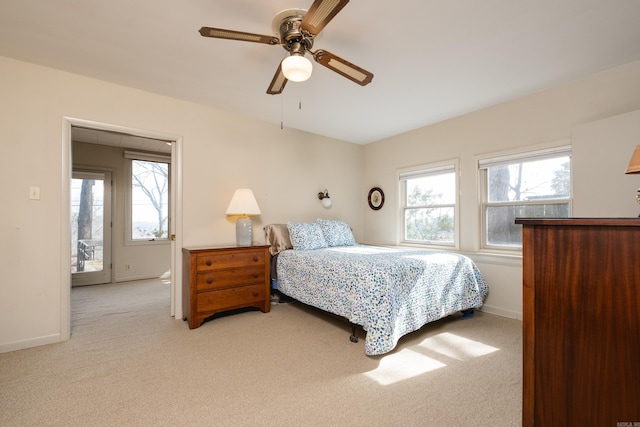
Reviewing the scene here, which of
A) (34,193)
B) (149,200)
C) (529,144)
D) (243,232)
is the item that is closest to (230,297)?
(243,232)

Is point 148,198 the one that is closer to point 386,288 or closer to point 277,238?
point 277,238

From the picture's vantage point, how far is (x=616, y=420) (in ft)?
2.84

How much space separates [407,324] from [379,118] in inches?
104

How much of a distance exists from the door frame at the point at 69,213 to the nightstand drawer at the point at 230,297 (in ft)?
1.55

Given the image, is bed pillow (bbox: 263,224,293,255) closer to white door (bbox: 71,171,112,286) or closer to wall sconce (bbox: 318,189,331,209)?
wall sconce (bbox: 318,189,331,209)

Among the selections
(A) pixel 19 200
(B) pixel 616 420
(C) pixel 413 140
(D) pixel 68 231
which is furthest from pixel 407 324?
(A) pixel 19 200

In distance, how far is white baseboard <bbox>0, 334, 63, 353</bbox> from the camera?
2.39 meters

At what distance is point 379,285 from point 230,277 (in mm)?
1689

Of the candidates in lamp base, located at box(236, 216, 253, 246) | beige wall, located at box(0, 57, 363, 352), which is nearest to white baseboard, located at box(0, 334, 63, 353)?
beige wall, located at box(0, 57, 363, 352)

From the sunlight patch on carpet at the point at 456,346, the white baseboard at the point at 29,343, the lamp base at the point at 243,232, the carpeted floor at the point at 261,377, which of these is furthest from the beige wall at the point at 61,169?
the sunlight patch on carpet at the point at 456,346

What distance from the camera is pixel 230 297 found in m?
3.13

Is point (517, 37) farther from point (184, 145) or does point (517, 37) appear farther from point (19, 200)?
point (19, 200)

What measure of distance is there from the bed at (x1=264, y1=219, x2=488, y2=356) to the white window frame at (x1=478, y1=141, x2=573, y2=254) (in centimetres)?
47

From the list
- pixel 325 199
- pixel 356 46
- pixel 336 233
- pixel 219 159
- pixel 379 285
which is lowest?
pixel 379 285
